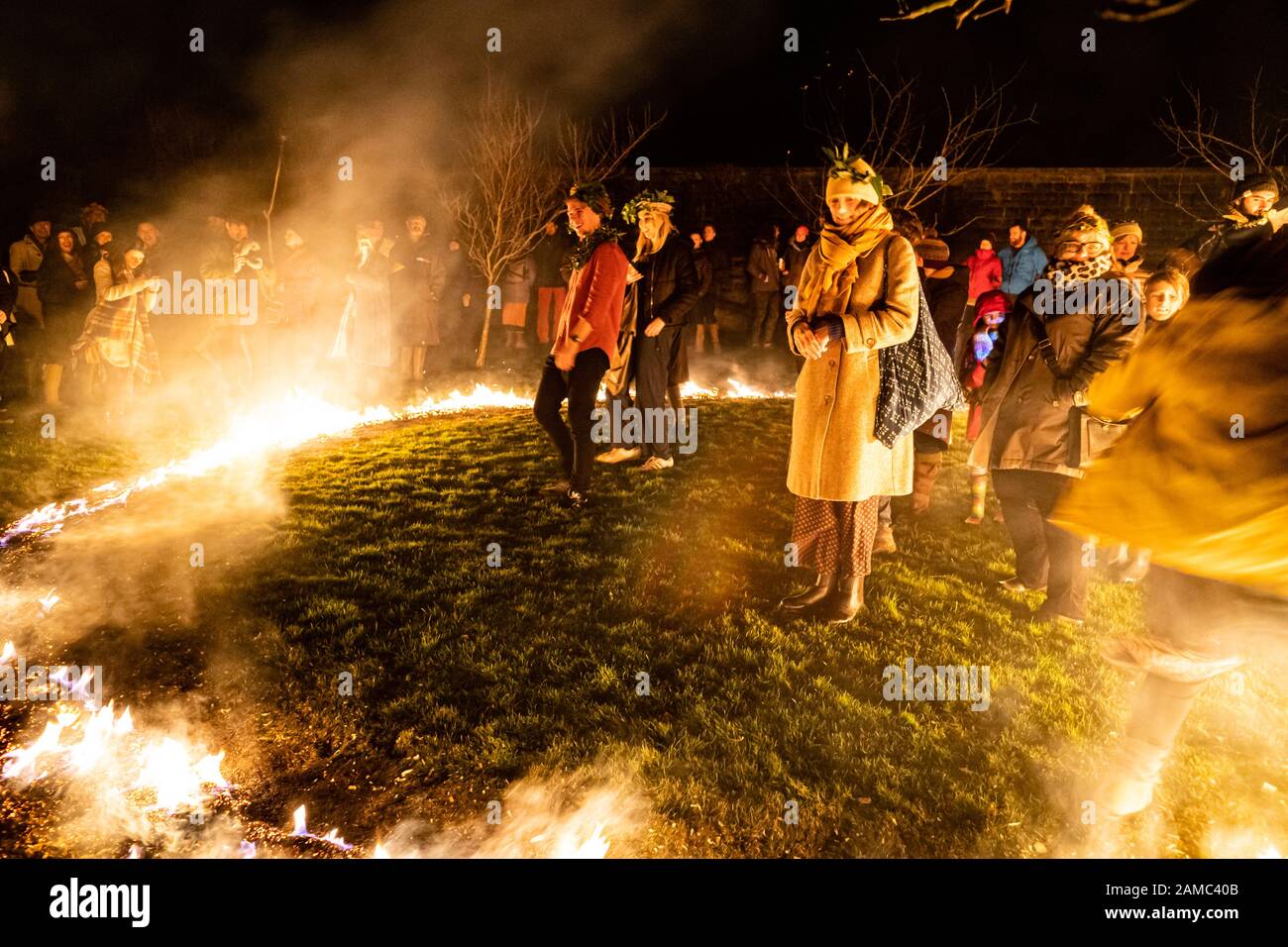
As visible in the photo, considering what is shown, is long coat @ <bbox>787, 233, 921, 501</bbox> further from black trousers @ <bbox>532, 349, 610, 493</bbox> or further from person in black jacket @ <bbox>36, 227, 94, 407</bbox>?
person in black jacket @ <bbox>36, 227, 94, 407</bbox>

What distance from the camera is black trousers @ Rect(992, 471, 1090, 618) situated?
4902 millimetres

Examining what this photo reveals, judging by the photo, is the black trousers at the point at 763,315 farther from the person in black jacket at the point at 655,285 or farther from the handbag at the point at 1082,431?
the handbag at the point at 1082,431

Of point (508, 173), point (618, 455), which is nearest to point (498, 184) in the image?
point (508, 173)

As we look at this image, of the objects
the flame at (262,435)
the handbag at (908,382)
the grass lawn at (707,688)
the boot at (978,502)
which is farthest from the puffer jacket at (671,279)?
the flame at (262,435)

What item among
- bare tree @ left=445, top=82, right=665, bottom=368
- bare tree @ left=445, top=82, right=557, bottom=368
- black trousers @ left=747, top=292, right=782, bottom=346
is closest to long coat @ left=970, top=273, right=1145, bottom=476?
bare tree @ left=445, top=82, right=557, bottom=368

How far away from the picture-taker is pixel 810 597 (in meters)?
4.92

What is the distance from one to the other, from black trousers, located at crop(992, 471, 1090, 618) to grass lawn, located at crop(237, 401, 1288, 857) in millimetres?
227

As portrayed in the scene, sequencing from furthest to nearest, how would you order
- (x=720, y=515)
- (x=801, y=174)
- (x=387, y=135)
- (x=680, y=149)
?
(x=680, y=149) < (x=801, y=174) < (x=387, y=135) < (x=720, y=515)

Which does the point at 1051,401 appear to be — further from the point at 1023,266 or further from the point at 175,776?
the point at 1023,266

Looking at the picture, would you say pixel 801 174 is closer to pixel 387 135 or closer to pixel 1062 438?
pixel 387 135

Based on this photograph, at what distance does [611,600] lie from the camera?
16.5 feet
